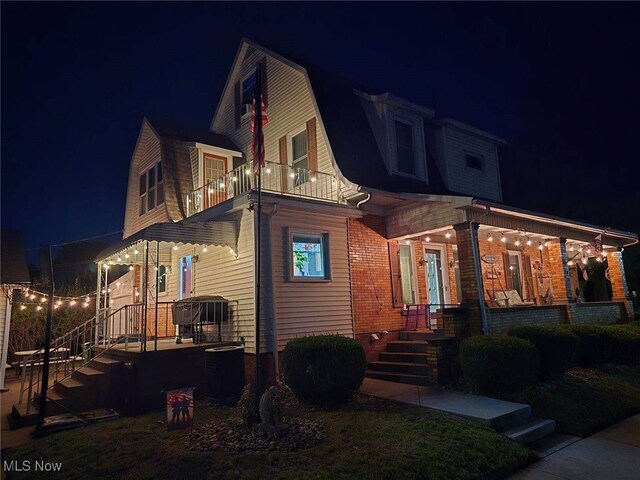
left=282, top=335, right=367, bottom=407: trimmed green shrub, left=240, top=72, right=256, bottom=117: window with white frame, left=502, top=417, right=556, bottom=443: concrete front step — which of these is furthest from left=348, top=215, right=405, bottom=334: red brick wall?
left=240, top=72, right=256, bottom=117: window with white frame

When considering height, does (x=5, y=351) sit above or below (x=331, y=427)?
above

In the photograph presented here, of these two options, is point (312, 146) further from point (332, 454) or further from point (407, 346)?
point (332, 454)

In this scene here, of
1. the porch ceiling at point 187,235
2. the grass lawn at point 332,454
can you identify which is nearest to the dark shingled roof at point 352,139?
the porch ceiling at point 187,235

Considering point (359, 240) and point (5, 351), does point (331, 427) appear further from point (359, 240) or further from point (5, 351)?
point (5, 351)

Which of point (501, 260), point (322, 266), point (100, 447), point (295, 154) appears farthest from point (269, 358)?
point (501, 260)

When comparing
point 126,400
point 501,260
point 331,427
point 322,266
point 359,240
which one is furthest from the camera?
point 501,260

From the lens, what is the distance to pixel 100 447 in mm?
6023

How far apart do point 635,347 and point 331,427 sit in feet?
31.6

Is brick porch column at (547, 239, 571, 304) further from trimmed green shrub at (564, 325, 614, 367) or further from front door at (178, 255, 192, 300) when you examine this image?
front door at (178, 255, 192, 300)

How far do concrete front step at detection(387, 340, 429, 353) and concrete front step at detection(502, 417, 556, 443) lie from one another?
3.31 meters

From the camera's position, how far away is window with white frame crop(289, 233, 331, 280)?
32.6 feet

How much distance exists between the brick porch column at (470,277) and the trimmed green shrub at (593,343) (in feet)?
8.55

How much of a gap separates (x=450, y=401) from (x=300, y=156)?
782cm

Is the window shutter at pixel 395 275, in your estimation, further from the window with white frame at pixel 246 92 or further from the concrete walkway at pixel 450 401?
the window with white frame at pixel 246 92
